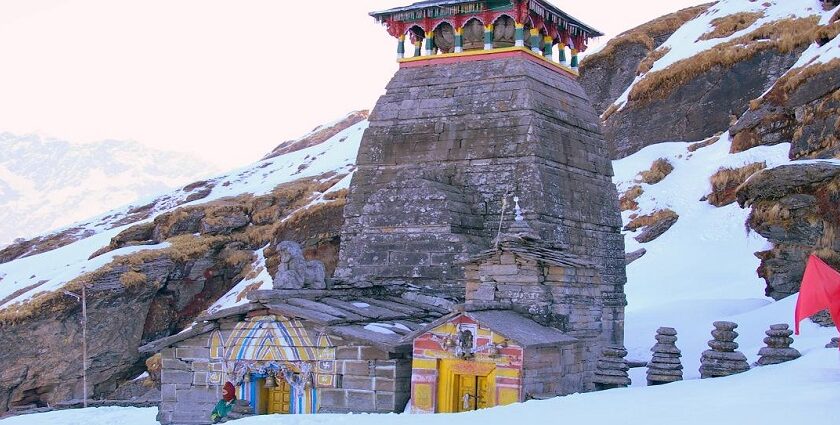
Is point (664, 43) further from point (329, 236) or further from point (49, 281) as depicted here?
point (49, 281)

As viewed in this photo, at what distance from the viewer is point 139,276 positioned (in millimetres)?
41375

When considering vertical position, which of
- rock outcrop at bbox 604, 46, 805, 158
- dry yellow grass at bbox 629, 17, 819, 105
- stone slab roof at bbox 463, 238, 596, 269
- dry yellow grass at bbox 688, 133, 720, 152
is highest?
dry yellow grass at bbox 629, 17, 819, 105

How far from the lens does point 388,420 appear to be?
15.5 metres

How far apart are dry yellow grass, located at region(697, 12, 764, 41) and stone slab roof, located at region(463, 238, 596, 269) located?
3270 centimetres

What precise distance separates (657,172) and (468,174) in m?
21.3

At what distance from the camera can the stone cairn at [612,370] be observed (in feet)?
62.7

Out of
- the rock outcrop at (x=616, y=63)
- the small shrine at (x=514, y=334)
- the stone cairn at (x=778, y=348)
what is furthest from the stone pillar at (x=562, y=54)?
the rock outcrop at (x=616, y=63)

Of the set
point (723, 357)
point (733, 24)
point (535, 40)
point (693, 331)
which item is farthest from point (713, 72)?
point (723, 357)

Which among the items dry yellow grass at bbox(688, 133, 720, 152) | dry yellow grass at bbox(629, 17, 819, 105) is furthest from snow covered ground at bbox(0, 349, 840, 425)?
dry yellow grass at bbox(629, 17, 819, 105)

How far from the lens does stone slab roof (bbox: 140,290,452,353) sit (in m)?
19.5

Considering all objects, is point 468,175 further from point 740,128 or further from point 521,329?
point 740,128

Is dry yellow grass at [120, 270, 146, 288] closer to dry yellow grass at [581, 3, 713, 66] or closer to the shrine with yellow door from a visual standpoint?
the shrine with yellow door

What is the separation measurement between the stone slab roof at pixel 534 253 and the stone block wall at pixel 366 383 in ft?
9.32

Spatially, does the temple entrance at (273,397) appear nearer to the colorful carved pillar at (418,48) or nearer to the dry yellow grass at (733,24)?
the colorful carved pillar at (418,48)
